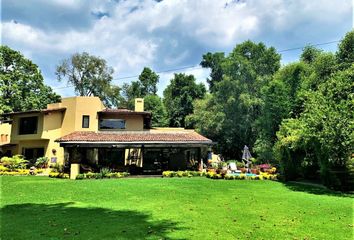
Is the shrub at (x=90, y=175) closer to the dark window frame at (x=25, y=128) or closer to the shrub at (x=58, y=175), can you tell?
the shrub at (x=58, y=175)

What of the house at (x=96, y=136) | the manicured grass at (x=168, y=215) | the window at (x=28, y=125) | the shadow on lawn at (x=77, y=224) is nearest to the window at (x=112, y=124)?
the house at (x=96, y=136)

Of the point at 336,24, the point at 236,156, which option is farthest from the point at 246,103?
the point at 336,24

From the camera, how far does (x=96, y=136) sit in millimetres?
26469

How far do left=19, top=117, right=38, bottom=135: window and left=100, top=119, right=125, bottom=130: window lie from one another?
7179 millimetres

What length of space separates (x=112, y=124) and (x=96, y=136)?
418cm

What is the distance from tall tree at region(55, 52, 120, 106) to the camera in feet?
162

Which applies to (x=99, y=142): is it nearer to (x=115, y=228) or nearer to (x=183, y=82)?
(x=115, y=228)

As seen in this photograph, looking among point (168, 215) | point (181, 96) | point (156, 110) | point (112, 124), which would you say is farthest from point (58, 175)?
point (181, 96)

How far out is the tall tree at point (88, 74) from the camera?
49.4 meters

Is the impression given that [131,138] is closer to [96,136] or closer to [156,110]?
[96,136]

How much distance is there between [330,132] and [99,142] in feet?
54.3

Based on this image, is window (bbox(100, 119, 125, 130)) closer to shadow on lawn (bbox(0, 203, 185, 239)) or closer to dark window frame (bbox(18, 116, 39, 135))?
dark window frame (bbox(18, 116, 39, 135))

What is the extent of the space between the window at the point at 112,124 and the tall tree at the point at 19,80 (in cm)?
1769

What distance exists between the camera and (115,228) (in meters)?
7.78
